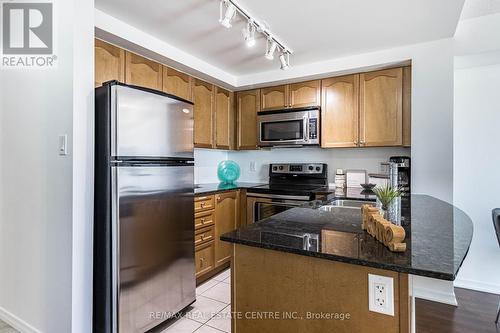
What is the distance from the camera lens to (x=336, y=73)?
3059mm

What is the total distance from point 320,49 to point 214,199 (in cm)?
186

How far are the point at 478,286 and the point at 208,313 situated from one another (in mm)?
2609

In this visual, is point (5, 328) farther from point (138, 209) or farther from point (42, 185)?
point (138, 209)

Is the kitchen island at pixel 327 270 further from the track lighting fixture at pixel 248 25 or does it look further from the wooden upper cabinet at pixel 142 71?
the wooden upper cabinet at pixel 142 71

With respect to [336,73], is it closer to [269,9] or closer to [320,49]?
[320,49]

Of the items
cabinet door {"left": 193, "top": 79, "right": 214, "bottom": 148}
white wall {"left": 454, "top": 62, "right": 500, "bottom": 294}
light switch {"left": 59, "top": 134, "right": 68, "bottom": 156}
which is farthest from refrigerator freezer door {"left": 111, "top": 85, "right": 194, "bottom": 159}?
white wall {"left": 454, "top": 62, "right": 500, "bottom": 294}

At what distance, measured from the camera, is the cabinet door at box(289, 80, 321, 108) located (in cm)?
323

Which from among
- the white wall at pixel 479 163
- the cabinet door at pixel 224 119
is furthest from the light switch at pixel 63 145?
the white wall at pixel 479 163

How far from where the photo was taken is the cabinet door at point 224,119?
347 centimetres

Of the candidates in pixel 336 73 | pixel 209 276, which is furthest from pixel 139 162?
pixel 336 73

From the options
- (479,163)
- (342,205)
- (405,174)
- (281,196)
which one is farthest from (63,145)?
(479,163)

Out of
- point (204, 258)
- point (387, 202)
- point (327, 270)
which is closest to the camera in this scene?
point (327, 270)

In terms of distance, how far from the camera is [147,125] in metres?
1.85

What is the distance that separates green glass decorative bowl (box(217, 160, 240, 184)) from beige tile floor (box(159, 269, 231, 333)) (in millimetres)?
1387
